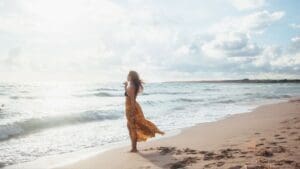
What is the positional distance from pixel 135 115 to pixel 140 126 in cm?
29

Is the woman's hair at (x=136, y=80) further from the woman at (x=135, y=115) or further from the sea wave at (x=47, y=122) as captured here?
the sea wave at (x=47, y=122)

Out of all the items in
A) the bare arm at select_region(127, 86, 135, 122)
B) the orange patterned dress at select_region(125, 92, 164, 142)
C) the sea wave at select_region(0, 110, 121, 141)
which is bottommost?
the sea wave at select_region(0, 110, 121, 141)

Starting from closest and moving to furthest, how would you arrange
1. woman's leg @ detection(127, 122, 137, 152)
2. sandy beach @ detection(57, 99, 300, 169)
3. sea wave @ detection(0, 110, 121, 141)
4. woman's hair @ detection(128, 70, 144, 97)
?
sandy beach @ detection(57, 99, 300, 169), woman's leg @ detection(127, 122, 137, 152), woman's hair @ detection(128, 70, 144, 97), sea wave @ detection(0, 110, 121, 141)

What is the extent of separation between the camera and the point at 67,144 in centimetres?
995

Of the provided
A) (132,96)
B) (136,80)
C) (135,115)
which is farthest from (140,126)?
(136,80)

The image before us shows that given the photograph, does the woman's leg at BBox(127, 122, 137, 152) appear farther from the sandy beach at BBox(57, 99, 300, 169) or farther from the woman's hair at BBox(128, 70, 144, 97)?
the woman's hair at BBox(128, 70, 144, 97)

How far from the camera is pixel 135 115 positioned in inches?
334

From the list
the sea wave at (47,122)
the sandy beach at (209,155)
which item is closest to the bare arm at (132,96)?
the sandy beach at (209,155)

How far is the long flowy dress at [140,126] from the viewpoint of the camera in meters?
8.47

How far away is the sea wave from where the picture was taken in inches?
481

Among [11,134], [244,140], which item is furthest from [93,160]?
[11,134]

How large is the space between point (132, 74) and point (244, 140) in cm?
306

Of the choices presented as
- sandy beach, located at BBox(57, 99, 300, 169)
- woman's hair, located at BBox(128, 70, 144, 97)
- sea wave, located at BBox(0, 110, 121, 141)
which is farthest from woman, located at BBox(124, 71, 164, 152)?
sea wave, located at BBox(0, 110, 121, 141)

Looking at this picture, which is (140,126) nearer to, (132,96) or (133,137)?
(133,137)
